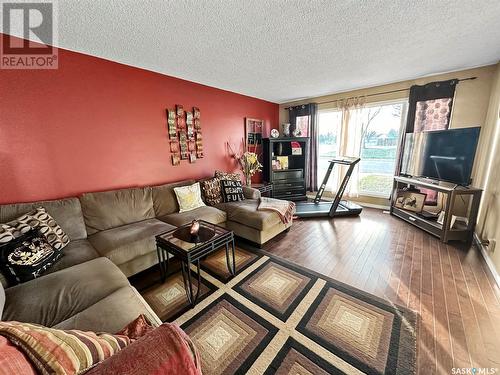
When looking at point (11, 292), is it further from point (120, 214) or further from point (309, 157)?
point (309, 157)

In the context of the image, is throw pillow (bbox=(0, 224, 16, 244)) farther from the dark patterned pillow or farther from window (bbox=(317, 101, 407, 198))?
window (bbox=(317, 101, 407, 198))

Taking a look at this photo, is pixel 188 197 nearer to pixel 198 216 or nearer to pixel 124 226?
pixel 198 216

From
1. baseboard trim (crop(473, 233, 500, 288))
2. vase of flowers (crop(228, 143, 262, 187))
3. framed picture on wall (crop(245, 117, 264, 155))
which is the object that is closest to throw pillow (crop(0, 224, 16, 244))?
vase of flowers (crop(228, 143, 262, 187))

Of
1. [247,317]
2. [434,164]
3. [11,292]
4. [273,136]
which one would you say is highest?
[273,136]

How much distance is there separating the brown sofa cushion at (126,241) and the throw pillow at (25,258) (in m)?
0.36

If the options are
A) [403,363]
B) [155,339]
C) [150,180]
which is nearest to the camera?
[155,339]

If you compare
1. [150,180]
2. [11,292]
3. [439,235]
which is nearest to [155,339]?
[11,292]

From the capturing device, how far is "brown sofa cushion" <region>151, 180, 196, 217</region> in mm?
2678

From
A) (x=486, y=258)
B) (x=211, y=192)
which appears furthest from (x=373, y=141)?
(x=211, y=192)

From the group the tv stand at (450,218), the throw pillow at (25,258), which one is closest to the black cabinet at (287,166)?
the tv stand at (450,218)

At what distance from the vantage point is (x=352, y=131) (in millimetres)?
4062

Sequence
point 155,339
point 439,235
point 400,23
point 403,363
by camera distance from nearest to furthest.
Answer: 1. point 155,339
2. point 403,363
3. point 400,23
4. point 439,235

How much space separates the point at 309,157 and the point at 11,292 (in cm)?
473

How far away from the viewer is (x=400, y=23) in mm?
1753
